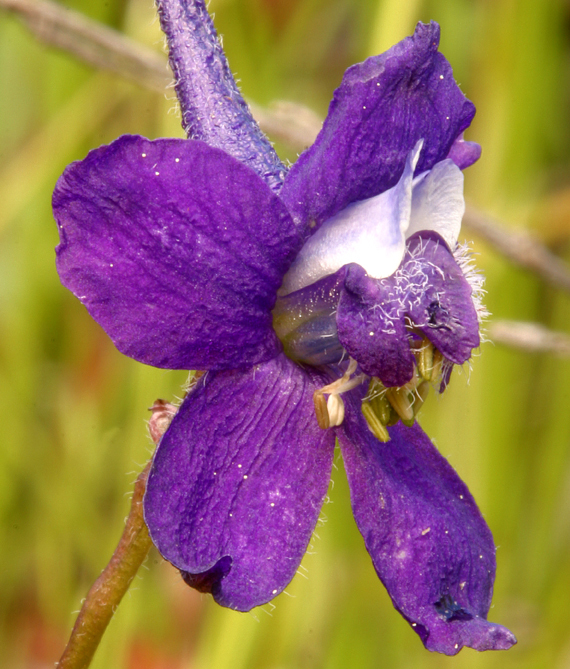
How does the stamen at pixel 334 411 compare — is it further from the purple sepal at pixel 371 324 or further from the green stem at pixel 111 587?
the green stem at pixel 111 587

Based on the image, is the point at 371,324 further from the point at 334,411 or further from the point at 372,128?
the point at 372,128

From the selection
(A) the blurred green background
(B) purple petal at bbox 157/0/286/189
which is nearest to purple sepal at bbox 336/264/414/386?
(B) purple petal at bbox 157/0/286/189

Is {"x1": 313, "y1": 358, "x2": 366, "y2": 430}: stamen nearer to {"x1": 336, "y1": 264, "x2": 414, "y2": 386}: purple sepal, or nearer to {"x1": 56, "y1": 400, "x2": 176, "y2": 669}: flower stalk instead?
{"x1": 336, "y1": 264, "x2": 414, "y2": 386}: purple sepal

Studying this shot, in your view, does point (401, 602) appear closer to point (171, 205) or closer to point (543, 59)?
point (171, 205)

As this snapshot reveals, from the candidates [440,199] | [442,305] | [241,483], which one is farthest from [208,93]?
[241,483]

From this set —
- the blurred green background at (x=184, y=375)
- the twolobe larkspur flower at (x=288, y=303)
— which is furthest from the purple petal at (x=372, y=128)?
the blurred green background at (x=184, y=375)

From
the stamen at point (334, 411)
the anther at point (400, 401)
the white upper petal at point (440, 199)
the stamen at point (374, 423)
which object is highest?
the white upper petal at point (440, 199)

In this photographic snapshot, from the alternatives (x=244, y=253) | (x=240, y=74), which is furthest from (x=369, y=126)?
(x=240, y=74)
